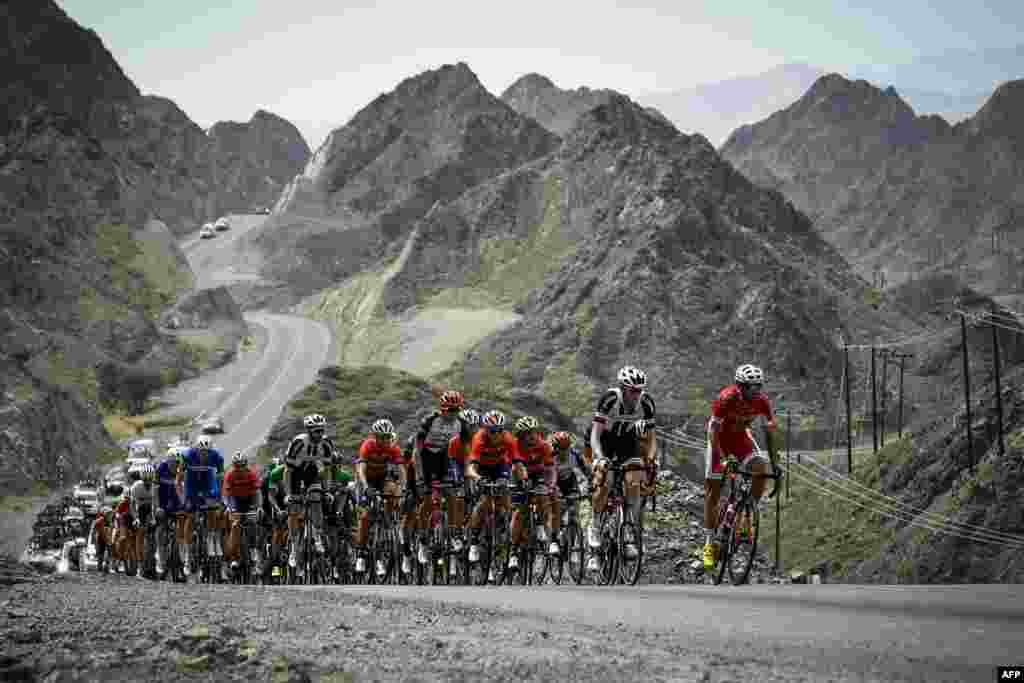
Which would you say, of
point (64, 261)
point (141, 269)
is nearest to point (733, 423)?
point (64, 261)

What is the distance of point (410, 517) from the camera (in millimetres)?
21734

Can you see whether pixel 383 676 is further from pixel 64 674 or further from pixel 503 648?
pixel 64 674

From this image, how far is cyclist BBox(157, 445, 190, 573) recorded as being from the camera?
82.3 feet

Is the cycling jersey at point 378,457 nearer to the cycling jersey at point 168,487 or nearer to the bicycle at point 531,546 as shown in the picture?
the bicycle at point 531,546

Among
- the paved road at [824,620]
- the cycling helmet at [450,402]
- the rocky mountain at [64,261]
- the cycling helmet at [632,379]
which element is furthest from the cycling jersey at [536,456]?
the rocky mountain at [64,261]

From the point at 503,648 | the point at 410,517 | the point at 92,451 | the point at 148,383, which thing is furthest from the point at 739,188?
the point at 503,648

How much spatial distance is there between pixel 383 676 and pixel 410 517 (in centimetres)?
1321

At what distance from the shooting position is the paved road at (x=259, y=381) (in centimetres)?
9250

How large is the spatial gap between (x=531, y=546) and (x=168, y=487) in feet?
28.7

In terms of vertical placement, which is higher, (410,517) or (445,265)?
(445,265)

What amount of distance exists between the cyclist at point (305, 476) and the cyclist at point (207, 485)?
2457mm

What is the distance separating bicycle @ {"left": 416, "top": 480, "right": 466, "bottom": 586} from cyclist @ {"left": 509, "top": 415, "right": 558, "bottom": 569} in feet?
4.40

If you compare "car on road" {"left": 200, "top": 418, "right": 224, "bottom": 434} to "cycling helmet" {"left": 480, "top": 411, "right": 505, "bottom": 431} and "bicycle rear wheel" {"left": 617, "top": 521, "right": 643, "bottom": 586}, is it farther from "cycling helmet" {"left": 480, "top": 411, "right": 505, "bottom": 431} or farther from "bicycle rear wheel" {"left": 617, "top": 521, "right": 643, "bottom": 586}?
"bicycle rear wheel" {"left": 617, "top": 521, "right": 643, "bottom": 586}

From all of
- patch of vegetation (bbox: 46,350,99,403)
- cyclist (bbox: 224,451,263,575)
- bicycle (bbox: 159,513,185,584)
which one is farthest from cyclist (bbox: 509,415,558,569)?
patch of vegetation (bbox: 46,350,99,403)
